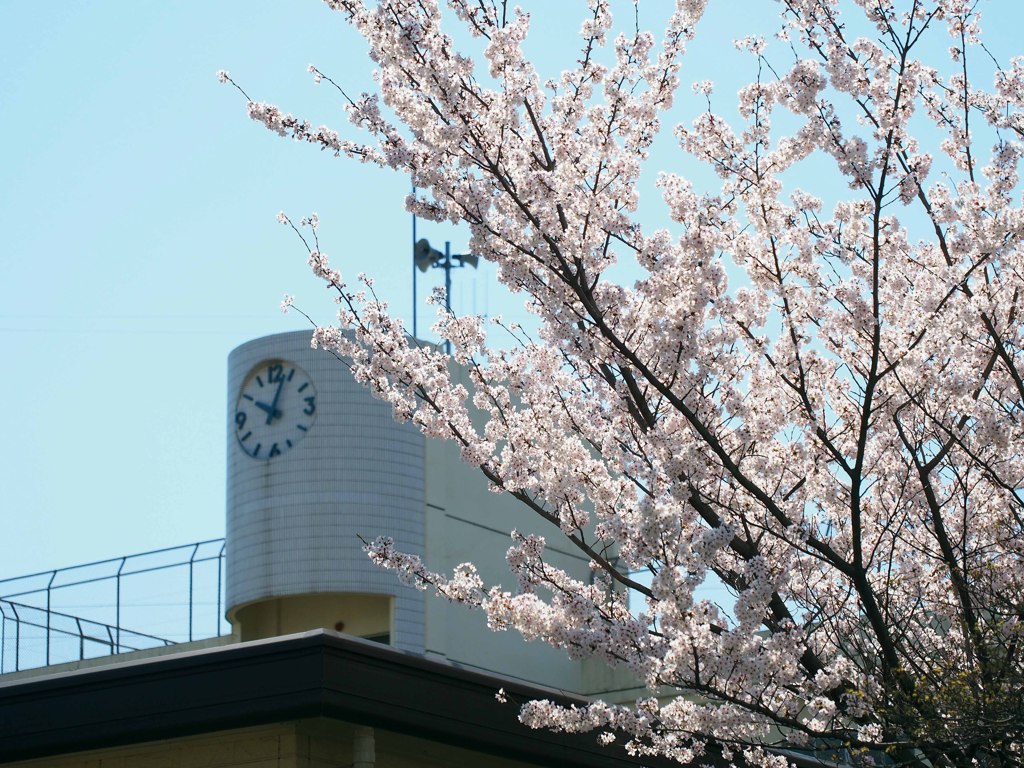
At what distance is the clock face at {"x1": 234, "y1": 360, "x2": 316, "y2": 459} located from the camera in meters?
19.4

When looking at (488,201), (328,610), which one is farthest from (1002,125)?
(328,610)

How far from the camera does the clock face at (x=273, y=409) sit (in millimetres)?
19359

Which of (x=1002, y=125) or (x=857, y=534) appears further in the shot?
(x=1002, y=125)

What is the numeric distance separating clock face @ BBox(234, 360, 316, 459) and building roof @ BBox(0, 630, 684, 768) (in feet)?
33.2

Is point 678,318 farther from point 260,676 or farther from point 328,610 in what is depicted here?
point 328,610

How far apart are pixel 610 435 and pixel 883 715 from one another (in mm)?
2044

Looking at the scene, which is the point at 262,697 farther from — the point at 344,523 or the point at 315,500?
the point at 315,500

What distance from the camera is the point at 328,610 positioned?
19.5 m

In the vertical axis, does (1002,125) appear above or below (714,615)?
above

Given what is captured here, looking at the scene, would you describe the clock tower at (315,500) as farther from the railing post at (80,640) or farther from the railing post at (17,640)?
the railing post at (17,640)

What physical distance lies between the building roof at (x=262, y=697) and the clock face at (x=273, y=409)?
10114 mm

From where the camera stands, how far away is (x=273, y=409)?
19.6 metres

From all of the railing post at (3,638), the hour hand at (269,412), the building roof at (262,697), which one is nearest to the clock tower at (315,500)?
the hour hand at (269,412)

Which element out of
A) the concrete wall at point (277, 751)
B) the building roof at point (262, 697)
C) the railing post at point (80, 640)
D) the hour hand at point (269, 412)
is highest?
the hour hand at point (269, 412)
